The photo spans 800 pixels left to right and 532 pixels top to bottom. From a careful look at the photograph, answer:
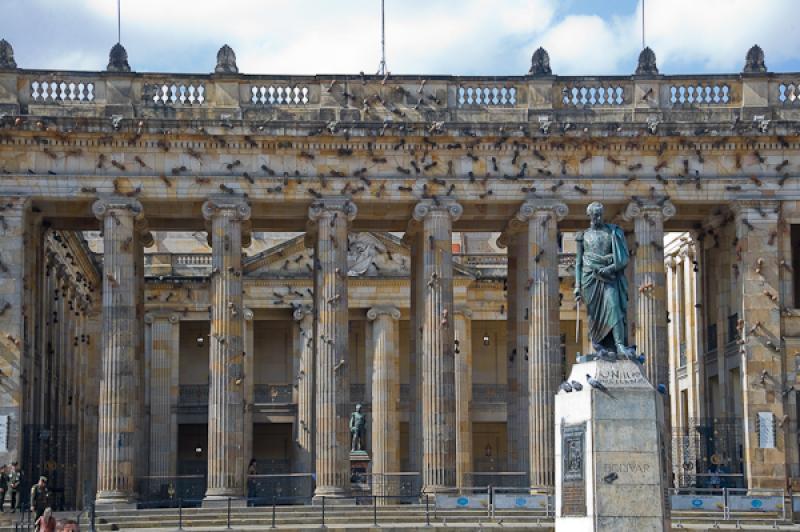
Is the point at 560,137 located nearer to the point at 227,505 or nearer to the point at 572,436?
the point at 227,505

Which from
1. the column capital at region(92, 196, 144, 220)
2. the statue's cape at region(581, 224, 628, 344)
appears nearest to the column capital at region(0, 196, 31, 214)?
the column capital at region(92, 196, 144, 220)

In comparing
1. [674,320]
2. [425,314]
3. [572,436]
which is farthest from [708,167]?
[572,436]

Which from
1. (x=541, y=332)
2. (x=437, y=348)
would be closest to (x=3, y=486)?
(x=437, y=348)

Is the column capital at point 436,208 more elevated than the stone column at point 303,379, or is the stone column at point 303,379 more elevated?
the column capital at point 436,208

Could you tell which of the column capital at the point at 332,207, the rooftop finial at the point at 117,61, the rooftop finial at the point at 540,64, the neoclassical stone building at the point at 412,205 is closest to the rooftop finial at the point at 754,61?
the neoclassical stone building at the point at 412,205

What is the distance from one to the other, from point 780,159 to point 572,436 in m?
23.3

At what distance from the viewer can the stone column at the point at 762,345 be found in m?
51.5

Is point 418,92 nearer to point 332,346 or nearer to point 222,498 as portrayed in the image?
point 332,346

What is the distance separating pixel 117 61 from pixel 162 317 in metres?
21.9

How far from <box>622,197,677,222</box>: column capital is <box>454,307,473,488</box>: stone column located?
1364 cm

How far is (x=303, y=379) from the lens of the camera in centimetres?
7019

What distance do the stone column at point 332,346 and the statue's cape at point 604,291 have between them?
1976 cm

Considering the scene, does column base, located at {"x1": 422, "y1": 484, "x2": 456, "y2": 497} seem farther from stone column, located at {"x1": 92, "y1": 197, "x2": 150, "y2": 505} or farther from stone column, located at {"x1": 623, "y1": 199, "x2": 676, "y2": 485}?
stone column, located at {"x1": 92, "y1": 197, "x2": 150, "y2": 505}

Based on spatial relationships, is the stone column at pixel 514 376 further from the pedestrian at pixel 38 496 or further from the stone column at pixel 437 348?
the pedestrian at pixel 38 496
